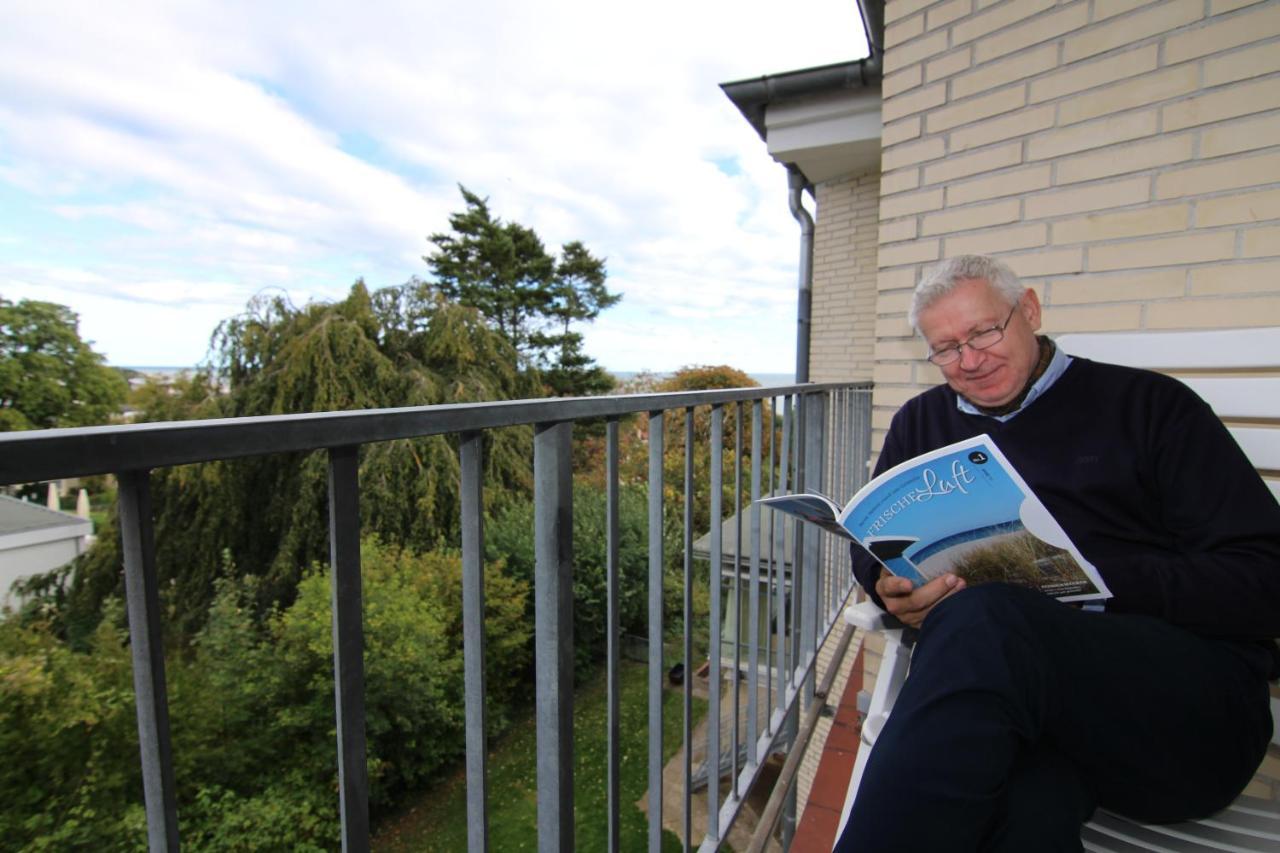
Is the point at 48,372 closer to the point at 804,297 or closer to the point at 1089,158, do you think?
the point at 804,297

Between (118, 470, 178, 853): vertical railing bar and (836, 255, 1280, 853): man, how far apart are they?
2.83ft

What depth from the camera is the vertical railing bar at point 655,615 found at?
3.77ft

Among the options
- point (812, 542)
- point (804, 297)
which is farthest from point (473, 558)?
point (804, 297)

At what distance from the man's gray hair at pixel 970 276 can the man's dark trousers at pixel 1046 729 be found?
76 cm

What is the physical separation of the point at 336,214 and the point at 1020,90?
40.2 m

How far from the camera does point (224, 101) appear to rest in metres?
24.1

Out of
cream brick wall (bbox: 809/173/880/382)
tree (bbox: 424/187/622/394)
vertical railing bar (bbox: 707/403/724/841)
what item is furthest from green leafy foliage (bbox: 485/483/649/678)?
tree (bbox: 424/187/622/394)

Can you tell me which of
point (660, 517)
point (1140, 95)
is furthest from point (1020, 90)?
point (660, 517)

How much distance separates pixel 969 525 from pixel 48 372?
2586 cm

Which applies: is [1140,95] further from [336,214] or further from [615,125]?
[336,214]

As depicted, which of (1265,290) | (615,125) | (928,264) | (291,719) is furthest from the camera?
(615,125)

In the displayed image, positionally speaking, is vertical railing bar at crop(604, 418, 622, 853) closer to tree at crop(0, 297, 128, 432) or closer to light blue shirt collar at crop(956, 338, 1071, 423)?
light blue shirt collar at crop(956, 338, 1071, 423)

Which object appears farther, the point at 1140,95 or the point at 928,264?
the point at 928,264

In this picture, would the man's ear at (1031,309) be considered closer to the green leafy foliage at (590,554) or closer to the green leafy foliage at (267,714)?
the green leafy foliage at (267,714)
